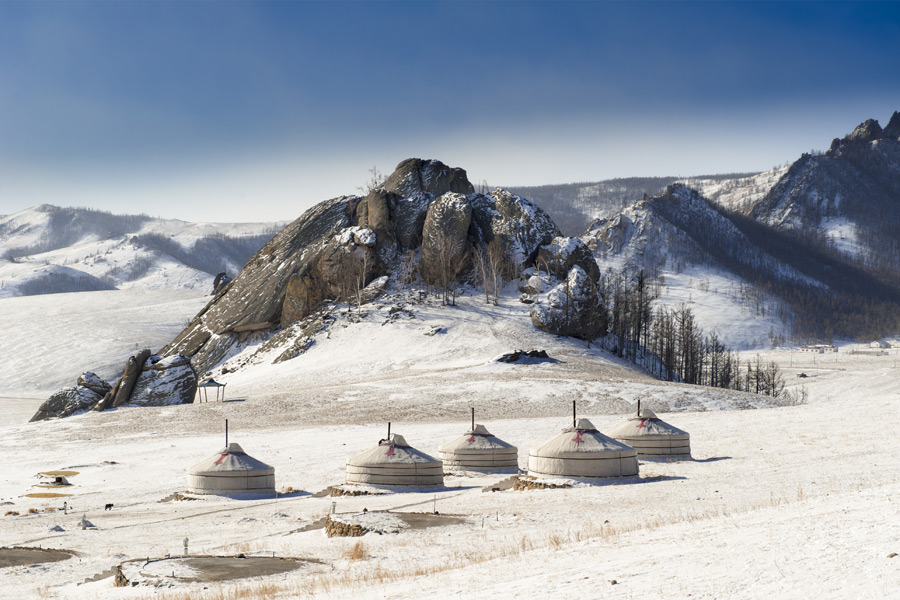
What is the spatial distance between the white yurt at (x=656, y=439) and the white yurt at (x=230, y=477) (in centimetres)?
1315

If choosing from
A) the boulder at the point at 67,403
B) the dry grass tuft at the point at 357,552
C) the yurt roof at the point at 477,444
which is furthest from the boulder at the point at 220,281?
the dry grass tuft at the point at 357,552

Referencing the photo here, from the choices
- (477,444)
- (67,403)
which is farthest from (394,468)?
(67,403)

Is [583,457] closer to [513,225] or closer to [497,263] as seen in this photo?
[497,263]

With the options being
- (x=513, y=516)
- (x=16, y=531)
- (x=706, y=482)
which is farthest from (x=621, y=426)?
(x=16, y=531)

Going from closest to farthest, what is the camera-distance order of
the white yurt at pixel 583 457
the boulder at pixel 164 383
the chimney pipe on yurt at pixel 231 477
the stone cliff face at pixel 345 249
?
the white yurt at pixel 583 457, the chimney pipe on yurt at pixel 231 477, the boulder at pixel 164 383, the stone cliff face at pixel 345 249

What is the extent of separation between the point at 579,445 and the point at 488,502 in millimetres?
4751

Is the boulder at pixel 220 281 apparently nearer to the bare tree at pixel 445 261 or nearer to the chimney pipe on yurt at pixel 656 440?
the bare tree at pixel 445 261

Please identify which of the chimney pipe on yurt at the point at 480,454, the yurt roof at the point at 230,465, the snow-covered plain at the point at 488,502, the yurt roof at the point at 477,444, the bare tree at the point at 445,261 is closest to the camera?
the snow-covered plain at the point at 488,502

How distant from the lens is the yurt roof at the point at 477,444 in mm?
32656

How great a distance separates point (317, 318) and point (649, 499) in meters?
59.0

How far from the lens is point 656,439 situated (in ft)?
111

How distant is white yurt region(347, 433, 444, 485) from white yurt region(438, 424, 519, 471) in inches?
120

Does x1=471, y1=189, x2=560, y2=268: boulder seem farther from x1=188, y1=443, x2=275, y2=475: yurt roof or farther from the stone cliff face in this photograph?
x1=188, y1=443, x2=275, y2=475: yurt roof

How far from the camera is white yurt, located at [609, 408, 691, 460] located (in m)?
33.5
